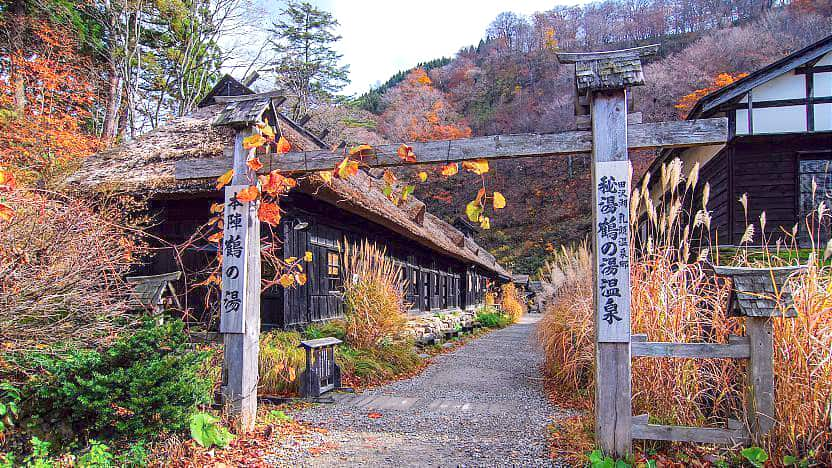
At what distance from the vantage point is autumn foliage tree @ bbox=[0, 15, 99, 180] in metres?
11.4

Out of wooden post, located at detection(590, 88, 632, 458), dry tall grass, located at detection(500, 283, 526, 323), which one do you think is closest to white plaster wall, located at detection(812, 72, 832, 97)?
wooden post, located at detection(590, 88, 632, 458)

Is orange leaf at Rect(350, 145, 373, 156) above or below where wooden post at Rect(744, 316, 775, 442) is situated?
above

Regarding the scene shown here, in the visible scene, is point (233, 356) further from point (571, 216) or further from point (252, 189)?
point (571, 216)

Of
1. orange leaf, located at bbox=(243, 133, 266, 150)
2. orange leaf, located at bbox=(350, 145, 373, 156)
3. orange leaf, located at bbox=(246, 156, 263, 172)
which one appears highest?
orange leaf, located at bbox=(243, 133, 266, 150)

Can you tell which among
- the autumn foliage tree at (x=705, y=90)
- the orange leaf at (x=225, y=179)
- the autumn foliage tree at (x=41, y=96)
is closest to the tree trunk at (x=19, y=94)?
the autumn foliage tree at (x=41, y=96)

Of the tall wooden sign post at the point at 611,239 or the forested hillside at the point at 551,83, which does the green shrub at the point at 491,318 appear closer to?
the forested hillside at the point at 551,83

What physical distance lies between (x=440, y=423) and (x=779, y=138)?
8617 millimetres

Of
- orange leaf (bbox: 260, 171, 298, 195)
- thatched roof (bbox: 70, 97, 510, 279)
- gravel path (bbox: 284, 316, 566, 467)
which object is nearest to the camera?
gravel path (bbox: 284, 316, 566, 467)

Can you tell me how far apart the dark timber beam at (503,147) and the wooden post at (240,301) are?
261mm

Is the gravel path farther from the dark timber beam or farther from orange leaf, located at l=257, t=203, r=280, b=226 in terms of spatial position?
the dark timber beam

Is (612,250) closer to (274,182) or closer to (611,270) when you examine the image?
(611,270)

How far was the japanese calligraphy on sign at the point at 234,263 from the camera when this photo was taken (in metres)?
4.28

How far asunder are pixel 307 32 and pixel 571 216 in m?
21.2

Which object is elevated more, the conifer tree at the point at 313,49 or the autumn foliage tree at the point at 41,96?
the conifer tree at the point at 313,49
